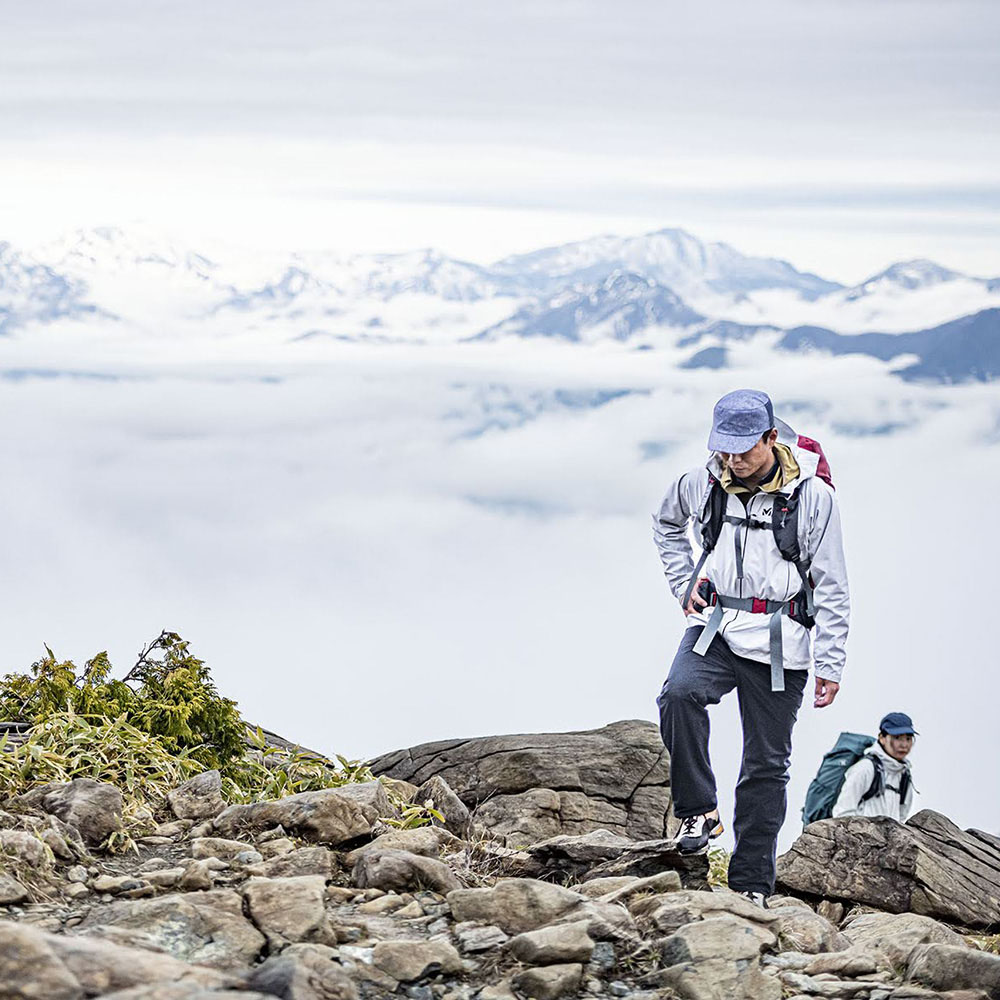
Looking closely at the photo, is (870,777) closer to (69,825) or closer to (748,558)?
(748,558)

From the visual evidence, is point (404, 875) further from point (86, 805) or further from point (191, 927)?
point (86, 805)

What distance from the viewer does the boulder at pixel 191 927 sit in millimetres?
5168

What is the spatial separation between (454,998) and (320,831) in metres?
1.96

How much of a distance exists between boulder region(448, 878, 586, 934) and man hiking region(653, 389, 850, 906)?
2137 mm

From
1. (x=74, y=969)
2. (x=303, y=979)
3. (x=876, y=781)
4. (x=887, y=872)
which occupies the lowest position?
(x=887, y=872)

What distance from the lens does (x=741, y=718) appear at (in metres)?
8.38

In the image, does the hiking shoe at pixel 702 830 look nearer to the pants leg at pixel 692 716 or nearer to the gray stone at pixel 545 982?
the pants leg at pixel 692 716

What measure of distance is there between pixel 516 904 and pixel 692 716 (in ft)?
8.26

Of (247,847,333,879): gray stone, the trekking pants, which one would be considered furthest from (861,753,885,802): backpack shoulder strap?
(247,847,333,879): gray stone

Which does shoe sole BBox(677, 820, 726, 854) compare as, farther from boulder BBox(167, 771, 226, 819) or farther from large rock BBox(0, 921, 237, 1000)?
large rock BBox(0, 921, 237, 1000)

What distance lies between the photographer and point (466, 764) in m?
11.3

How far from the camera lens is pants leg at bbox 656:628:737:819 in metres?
8.09

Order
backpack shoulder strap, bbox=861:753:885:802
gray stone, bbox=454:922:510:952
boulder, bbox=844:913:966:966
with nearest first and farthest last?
gray stone, bbox=454:922:510:952 < boulder, bbox=844:913:966:966 < backpack shoulder strap, bbox=861:753:885:802

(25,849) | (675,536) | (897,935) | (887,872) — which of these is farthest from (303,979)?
(887,872)
